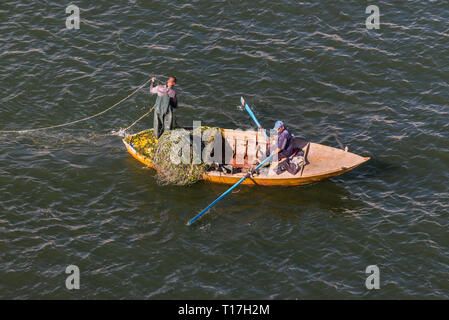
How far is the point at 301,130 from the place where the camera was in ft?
92.6

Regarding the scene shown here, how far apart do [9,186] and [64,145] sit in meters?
3.24

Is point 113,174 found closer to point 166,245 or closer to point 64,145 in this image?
point 64,145

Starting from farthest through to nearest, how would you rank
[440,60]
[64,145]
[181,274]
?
→ [440,60] < [64,145] < [181,274]

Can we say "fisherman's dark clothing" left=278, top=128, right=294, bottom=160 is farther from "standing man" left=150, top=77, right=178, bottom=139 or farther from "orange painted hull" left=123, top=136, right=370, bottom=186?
"standing man" left=150, top=77, right=178, bottom=139

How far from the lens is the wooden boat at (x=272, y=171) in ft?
80.6

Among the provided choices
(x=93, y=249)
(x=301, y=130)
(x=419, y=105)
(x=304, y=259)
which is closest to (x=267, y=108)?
(x=301, y=130)

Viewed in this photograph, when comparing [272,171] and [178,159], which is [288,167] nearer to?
[272,171]

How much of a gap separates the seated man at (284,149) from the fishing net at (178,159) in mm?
2838

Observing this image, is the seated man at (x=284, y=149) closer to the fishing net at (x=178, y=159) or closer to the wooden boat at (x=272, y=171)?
the wooden boat at (x=272, y=171)

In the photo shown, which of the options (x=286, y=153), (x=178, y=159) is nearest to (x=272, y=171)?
(x=286, y=153)

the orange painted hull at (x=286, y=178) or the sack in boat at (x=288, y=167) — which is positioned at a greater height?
the sack in boat at (x=288, y=167)

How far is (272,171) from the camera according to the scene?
25.2 meters

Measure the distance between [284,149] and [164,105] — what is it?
201 inches

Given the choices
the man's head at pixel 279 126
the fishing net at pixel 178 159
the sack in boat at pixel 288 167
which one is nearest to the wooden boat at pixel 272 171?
the sack in boat at pixel 288 167
